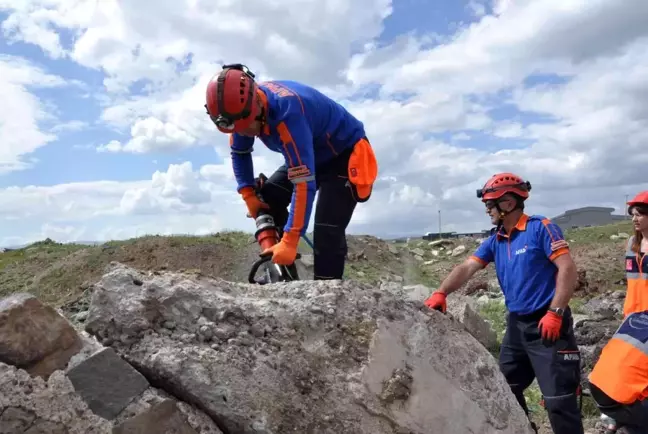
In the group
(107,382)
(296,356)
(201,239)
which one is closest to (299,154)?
(296,356)

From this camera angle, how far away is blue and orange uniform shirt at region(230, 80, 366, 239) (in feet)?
13.0

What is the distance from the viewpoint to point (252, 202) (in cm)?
470

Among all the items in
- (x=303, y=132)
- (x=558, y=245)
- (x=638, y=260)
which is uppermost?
(x=303, y=132)

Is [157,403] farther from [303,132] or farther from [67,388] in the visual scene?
[303,132]

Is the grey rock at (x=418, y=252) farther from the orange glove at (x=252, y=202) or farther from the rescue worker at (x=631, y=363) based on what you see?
the orange glove at (x=252, y=202)

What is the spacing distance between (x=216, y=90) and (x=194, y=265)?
11.6 metres

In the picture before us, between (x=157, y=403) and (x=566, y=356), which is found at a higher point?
(x=157, y=403)

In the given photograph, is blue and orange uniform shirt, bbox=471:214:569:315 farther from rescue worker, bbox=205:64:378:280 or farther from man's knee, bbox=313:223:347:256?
man's knee, bbox=313:223:347:256

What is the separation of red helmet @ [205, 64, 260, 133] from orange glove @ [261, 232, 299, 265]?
745 mm

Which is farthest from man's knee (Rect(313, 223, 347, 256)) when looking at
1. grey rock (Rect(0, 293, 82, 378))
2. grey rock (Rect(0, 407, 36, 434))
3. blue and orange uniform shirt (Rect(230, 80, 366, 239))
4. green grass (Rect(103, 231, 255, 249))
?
green grass (Rect(103, 231, 255, 249))

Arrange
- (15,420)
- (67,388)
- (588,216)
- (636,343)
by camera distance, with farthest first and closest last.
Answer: (588,216), (636,343), (67,388), (15,420)

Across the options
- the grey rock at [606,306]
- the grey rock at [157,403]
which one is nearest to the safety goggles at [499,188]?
the grey rock at [157,403]

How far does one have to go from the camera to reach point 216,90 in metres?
3.94

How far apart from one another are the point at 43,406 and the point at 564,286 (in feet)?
11.0
